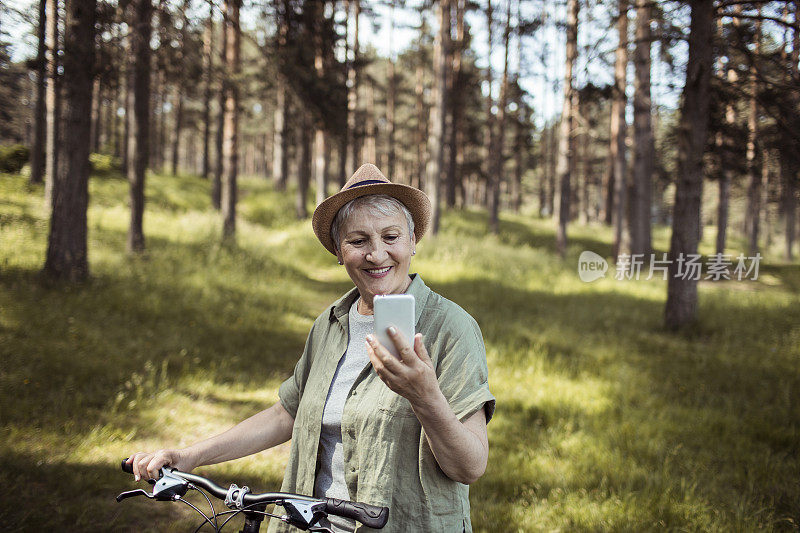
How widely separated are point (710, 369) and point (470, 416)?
7078mm

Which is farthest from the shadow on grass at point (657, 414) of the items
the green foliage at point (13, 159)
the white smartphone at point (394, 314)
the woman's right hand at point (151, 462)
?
the green foliage at point (13, 159)

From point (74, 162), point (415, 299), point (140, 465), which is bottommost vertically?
point (140, 465)

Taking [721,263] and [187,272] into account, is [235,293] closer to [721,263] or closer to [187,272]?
[187,272]

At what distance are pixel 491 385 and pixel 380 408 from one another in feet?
16.3

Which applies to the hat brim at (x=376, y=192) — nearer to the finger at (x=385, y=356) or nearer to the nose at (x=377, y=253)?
the nose at (x=377, y=253)

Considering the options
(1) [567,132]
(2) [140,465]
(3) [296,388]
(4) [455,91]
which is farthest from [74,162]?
(4) [455,91]

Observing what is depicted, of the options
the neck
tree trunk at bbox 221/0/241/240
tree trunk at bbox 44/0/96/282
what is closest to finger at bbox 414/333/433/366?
the neck

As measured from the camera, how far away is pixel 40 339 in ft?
20.7

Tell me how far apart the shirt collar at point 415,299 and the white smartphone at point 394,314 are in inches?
21.4

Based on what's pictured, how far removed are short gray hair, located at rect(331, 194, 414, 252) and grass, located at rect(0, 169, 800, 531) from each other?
113 inches

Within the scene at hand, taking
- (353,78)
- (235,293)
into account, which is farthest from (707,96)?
(353,78)

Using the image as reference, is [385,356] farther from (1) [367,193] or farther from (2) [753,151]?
(2) [753,151]

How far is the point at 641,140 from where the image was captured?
53.5 ft

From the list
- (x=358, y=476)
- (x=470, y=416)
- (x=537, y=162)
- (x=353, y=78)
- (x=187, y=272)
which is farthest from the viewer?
(x=537, y=162)
